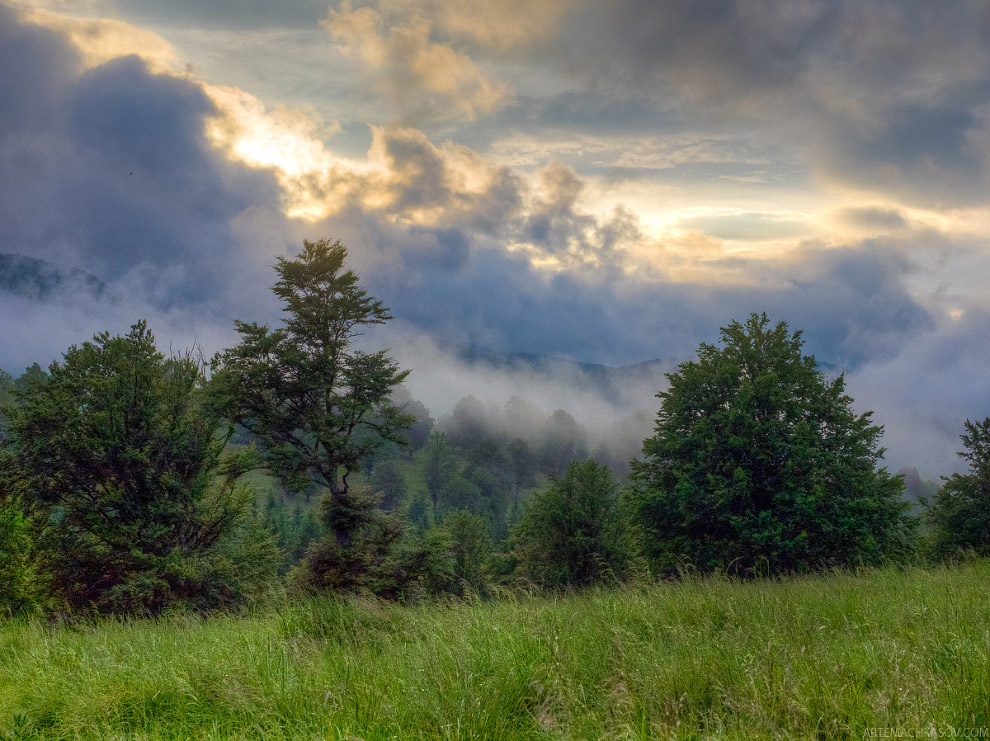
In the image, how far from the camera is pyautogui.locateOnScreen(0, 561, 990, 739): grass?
3.49 meters

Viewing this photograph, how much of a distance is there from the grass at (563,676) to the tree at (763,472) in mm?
18257

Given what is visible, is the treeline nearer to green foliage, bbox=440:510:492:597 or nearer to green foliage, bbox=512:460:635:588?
green foliage, bbox=512:460:635:588

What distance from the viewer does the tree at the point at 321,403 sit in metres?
25.1

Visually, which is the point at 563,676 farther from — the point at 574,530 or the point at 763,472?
the point at 574,530

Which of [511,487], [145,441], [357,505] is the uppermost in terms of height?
[145,441]

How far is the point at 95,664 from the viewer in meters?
5.61

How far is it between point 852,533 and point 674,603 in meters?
21.8

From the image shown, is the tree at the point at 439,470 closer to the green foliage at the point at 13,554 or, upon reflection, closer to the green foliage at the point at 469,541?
the green foliage at the point at 469,541

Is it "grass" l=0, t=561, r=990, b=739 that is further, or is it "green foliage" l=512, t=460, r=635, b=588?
"green foliage" l=512, t=460, r=635, b=588

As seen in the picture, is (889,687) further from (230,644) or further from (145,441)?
(145,441)

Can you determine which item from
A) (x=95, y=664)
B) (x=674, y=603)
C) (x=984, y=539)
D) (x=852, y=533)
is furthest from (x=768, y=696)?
(x=984, y=539)

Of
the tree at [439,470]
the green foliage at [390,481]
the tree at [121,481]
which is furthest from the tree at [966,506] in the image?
the tree at [439,470]

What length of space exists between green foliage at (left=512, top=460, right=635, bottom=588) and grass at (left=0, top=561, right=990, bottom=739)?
3159 centimetres

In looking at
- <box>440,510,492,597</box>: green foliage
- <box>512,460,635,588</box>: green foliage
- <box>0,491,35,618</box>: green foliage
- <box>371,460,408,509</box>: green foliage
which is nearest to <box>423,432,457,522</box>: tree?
<box>371,460,408,509</box>: green foliage
